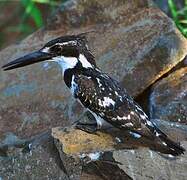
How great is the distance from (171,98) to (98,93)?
1286 mm

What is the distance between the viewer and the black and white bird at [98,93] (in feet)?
16.5

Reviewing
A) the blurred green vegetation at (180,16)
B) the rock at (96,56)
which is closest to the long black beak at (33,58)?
the rock at (96,56)

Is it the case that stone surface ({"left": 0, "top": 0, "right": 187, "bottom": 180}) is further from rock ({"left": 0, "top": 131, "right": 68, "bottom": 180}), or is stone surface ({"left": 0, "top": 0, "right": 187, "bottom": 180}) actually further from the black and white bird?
the black and white bird

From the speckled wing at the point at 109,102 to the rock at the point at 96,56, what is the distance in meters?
1.05

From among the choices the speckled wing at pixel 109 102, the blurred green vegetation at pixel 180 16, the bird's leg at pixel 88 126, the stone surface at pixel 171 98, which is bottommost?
the blurred green vegetation at pixel 180 16

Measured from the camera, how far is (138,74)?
6402 millimetres

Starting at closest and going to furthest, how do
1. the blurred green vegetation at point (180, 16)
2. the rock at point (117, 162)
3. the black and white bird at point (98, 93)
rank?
the rock at point (117, 162), the black and white bird at point (98, 93), the blurred green vegetation at point (180, 16)

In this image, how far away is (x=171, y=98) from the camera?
6301 mm

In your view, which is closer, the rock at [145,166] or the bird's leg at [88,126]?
the rock at [145,166]

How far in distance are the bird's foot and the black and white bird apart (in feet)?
0.03

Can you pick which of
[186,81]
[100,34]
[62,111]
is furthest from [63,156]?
[100,34]

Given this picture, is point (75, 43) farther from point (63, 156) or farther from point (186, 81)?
point (186, 81)

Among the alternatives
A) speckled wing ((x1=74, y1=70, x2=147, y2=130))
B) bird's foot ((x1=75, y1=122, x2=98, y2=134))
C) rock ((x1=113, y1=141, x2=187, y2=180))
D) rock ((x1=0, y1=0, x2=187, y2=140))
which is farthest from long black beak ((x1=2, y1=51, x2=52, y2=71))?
rock ((x1=113, y1=141, x2=187, y2=180))

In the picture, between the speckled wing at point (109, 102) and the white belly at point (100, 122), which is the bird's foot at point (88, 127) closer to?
the white belly at point (100, 122)
